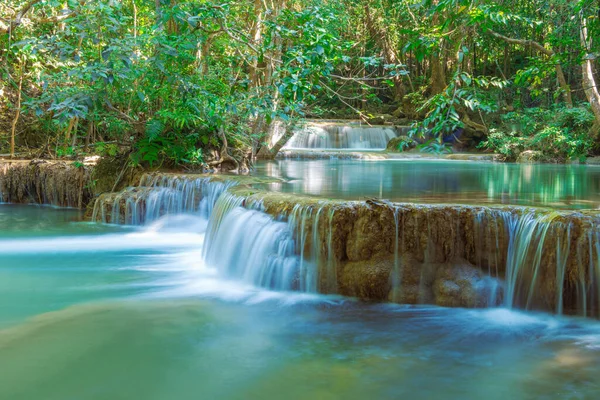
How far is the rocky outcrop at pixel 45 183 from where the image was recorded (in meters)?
12.6

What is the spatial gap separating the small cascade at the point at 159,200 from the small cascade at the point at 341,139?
12947 mm

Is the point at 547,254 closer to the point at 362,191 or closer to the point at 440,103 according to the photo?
the point at 440,103

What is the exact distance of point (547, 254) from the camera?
18.0ft

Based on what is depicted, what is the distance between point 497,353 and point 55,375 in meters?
3.45

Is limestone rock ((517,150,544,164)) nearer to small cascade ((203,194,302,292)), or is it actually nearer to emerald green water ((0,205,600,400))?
small cascade ((203,194,302,292))

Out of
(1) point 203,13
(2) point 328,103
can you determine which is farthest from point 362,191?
(2) point 328,103

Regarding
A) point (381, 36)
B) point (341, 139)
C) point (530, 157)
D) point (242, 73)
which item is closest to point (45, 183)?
point (242, 73)

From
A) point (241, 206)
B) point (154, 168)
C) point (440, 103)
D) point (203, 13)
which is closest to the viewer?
point (440, 103)

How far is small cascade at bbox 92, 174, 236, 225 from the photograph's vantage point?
10141 millimetres

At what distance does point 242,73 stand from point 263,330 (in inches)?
396

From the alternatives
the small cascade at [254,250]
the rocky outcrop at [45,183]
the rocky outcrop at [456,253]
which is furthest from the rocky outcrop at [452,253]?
the rocky outcrop at [45,183]

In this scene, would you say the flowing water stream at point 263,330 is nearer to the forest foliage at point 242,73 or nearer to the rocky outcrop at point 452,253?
the rocky outcrop at point 452,253

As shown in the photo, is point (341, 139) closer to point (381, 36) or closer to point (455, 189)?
point (381, 36)

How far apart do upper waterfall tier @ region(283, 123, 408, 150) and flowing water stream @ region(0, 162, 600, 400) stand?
1547 cm
